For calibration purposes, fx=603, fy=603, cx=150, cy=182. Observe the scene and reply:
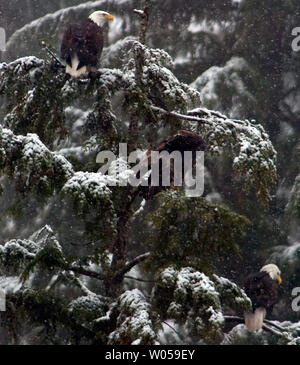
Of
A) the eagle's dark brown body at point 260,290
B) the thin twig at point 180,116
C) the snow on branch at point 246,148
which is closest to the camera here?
the snow on branch at point 246,148

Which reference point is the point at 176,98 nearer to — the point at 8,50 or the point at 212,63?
the point at 212,63

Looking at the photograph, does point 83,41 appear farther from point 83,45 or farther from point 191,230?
point 191,230

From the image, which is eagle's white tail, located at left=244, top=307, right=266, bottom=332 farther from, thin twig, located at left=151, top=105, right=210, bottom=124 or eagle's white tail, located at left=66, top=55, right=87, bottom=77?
eagle's white tail, located at left=66, top=55, right=87, bottom=77

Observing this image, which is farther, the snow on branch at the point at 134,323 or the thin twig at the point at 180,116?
the thin twig at the point at 180,116

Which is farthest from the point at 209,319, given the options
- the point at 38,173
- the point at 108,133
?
the point at 108,133

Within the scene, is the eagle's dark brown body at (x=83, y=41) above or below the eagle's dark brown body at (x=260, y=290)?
above

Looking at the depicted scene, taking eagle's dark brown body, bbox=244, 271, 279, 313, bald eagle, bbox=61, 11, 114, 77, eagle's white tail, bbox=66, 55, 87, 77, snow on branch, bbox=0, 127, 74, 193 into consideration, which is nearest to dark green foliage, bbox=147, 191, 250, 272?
snow on branch, bbox=0, 127, 74, 193

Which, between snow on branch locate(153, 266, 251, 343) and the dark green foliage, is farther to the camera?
the dark green foliage

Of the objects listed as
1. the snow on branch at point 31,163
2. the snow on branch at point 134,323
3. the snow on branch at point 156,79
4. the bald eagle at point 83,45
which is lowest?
the snow on branch at point 134,323

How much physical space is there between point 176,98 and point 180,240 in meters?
1.02

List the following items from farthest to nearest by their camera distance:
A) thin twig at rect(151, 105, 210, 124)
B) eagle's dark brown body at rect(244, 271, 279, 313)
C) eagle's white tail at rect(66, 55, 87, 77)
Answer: eagle's dark brown body at rect(244, 271, 279, 313), eagle's white tail at rect(66, 55, 87, 77), thin twig at rect(151, 105, 210, 124)

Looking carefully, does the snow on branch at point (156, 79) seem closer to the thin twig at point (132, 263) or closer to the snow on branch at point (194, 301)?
the thin twig at point (132, 263)

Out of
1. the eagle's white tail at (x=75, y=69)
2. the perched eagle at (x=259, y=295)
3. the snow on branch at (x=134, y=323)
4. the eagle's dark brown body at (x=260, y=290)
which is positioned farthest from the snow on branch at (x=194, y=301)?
the eagle's dark brown body at (x=260, y=290)

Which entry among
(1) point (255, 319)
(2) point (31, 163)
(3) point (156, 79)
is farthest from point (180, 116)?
(1) point (255, 319)
